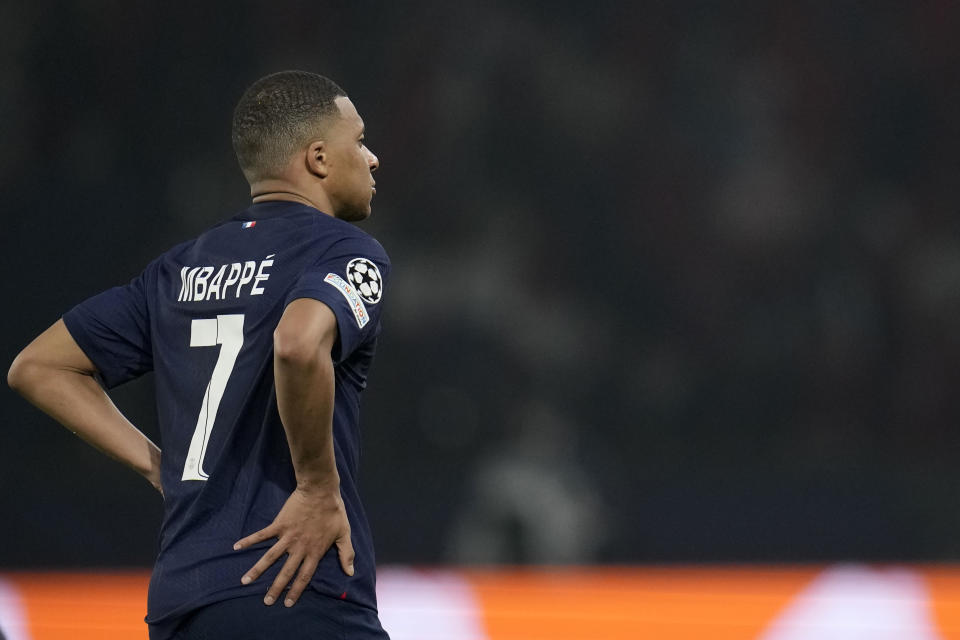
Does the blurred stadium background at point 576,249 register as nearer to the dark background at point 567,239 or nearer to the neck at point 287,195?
the dark background at point 567,239

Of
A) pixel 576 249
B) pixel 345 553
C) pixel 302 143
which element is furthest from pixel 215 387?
pixel 576 249

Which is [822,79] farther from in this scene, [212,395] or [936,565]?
[212,395]

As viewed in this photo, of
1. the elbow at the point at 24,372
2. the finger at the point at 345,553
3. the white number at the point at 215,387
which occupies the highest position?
the elbow at the point at 24,372

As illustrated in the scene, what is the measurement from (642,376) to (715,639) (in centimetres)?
188

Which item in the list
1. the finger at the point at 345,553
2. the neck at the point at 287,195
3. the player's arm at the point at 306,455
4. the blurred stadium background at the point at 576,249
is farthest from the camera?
the blurred stadium background at the point at 576,249

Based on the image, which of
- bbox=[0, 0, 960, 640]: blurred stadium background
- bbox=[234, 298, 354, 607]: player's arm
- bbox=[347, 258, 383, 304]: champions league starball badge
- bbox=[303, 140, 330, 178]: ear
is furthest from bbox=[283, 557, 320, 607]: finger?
bbox=[0, 0, 960, 640]: blurred stadium background

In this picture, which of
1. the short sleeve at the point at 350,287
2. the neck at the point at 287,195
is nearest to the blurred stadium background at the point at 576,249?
the neck at the point at 287,195

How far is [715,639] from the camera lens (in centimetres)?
327

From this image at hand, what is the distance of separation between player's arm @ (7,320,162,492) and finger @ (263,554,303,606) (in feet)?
1.25

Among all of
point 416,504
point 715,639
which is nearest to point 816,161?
point 416,504

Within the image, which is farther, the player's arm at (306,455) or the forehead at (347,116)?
the forehead at (347,116)

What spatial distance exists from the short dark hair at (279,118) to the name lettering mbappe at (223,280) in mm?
170

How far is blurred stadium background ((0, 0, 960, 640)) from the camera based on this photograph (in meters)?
4.87

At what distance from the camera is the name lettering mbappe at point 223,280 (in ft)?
5.33
